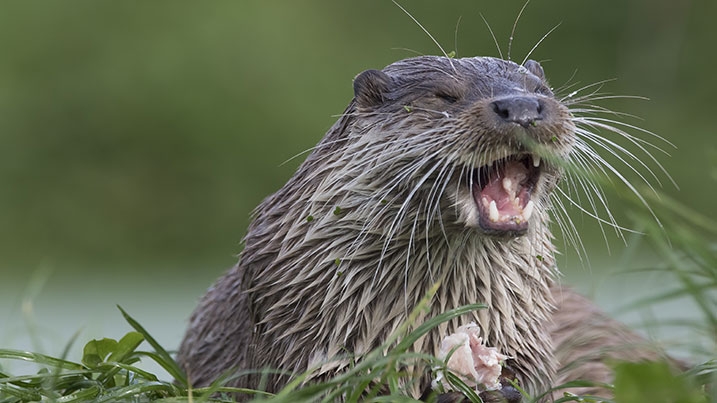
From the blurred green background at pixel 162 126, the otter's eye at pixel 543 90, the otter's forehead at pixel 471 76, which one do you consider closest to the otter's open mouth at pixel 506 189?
the otter's forehead at pixel 471 76

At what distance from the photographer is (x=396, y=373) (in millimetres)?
2553

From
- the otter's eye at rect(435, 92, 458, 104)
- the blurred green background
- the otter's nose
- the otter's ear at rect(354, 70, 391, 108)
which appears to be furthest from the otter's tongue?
the blurred green background

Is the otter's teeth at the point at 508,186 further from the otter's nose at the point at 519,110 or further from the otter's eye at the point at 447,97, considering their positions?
the otter's eye at the point at 447,97

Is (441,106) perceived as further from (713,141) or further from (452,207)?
(713,141)

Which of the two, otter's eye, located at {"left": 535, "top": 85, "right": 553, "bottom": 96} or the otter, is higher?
otter's eye, located at {"left": 535, "top": 85, "right": 553, "bottom": 96}

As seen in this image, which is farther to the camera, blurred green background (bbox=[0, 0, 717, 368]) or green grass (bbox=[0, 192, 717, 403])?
blurred green background (bbox=[0, 0, 717, 368])

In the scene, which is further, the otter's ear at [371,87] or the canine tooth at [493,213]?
the otter's ear at [371,87]

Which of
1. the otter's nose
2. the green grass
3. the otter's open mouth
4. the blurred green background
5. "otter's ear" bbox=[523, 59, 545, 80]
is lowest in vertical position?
the green grass

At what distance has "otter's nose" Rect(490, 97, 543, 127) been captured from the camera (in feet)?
9.27

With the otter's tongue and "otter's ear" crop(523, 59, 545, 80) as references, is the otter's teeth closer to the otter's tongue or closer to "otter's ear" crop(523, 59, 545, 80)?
the otter's tongue

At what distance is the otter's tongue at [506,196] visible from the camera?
285 centimetres

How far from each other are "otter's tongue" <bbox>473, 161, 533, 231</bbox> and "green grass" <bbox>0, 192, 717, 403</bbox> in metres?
0.27

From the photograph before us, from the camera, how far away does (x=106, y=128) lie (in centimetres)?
1291

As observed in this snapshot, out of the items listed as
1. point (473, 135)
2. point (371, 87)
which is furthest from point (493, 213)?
point (371, 87)
